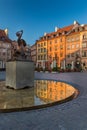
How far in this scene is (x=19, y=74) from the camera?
9.61 meters

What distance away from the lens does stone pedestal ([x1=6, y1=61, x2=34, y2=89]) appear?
31.2 feet

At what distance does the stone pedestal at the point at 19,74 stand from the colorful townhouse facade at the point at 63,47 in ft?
134

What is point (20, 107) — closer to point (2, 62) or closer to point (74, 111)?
point (74, 111)

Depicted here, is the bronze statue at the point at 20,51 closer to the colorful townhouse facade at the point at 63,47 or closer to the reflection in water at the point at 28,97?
the reflection in water at the point at 28,97

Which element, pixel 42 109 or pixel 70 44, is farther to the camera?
pixel 70 44

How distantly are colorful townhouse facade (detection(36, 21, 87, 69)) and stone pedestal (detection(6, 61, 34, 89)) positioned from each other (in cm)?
4071

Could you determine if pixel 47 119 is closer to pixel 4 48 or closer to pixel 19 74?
pixel 19 74

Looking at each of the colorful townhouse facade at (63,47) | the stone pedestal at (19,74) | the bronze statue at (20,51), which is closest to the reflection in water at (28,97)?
the stone pedestal at (19,74)

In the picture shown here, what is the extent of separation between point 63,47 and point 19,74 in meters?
48.2

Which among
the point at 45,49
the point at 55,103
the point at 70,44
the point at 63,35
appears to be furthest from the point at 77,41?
the point at 55,103

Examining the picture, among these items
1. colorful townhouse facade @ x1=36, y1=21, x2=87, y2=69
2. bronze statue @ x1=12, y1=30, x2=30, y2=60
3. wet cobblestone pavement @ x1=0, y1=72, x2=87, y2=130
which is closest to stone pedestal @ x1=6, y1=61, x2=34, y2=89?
bronze statue @ x1=12, y1=30, x2=30, y2=60

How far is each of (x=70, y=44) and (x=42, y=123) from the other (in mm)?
51168

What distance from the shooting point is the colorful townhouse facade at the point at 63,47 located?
50.0m

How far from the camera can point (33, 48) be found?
74750mm
